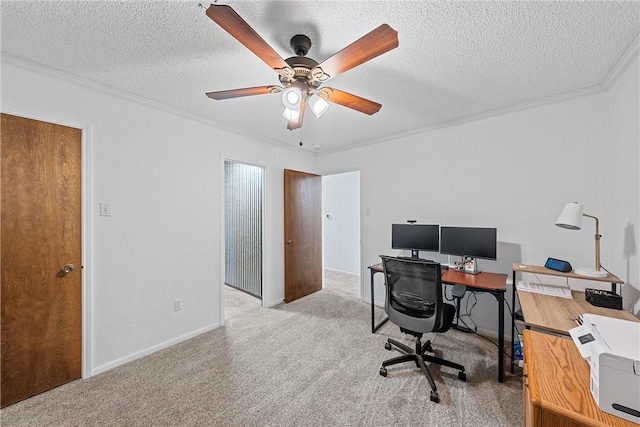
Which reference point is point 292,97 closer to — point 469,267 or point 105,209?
point 105,209

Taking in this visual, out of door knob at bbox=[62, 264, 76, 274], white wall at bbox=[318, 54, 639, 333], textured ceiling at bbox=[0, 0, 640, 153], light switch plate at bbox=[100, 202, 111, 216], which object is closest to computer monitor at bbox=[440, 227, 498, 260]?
white wall at bbox=[318, 54, 639, 333]

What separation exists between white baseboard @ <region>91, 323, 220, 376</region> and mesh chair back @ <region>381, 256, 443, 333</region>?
2.11m

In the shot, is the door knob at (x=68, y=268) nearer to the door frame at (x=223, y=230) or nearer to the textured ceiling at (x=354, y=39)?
the door frame at (x=223, y=230)

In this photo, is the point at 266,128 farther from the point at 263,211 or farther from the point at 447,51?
the point at 447,51

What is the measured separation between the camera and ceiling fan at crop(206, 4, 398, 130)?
1134 mm

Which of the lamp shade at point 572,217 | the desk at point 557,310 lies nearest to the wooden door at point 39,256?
the desk at point 557,310

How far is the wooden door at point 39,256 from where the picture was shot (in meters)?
1.80

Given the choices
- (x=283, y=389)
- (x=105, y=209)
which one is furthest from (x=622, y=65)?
(x=105, y=209)

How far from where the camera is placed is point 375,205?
3.79 metres

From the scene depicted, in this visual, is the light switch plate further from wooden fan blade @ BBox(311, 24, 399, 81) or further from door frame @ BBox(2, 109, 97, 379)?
wooden fan blade @ BBox(311, 24, 399, 81)

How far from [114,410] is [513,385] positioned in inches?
117

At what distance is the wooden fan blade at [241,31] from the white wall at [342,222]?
4194mm

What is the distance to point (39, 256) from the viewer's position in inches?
75.6

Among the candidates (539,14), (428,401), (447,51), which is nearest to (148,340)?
(428,401)
